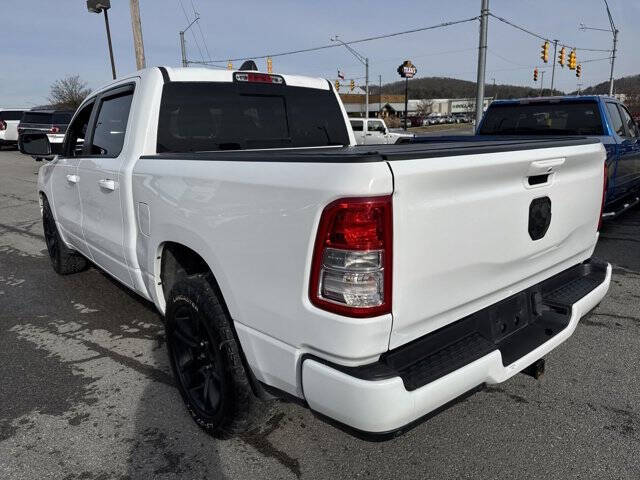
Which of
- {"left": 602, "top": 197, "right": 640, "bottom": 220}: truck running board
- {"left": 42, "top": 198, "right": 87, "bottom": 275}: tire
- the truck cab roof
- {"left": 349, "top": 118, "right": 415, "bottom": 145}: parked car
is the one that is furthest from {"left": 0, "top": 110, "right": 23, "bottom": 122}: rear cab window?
{"left": 602, "top": 197, "right": 640, "bottom": 220}: truck running board

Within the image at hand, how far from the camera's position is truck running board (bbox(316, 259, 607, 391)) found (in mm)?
1863

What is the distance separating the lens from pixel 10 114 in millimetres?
26531

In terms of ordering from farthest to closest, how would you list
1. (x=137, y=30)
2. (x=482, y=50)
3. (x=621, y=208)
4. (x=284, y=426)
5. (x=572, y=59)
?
(x=572, y=59) → (x=137, y=30) → (x=482, y=50) → (x=621, y=208) → (x=284, y=426)

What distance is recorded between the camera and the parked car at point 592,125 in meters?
6.48

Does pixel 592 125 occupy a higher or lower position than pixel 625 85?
lower

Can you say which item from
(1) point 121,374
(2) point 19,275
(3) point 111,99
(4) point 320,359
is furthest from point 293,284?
(2) point 19,275

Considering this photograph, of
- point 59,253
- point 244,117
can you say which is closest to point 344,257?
point 244,117

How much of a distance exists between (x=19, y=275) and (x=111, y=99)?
10.4 feet

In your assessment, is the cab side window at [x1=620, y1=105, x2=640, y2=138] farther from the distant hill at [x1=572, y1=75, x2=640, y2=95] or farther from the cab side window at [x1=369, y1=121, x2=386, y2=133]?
the distant hill at [x1=572, y1=75, x2=640, y2=95]

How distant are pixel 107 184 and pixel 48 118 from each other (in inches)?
766

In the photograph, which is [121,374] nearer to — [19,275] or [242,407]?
[242,407]

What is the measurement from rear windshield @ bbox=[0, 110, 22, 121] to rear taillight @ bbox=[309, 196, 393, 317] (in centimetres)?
3026

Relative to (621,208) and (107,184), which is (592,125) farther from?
(107,184)

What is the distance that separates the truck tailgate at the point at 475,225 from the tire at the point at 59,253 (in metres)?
4.42
